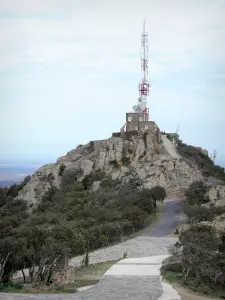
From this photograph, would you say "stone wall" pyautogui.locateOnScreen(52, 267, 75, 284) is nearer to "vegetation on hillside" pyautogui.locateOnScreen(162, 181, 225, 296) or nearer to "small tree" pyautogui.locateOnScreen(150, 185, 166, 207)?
"vegetation on hillside" pyautogui.locateOnScreen(162, 181, 225, 296)

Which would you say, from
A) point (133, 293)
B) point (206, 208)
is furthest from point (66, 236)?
point (206, 208)

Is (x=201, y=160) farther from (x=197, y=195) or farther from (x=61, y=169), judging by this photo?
(x=197, y=195)

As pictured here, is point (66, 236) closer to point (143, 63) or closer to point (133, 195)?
point (133, 195)

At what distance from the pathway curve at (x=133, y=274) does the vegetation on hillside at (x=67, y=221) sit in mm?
1817

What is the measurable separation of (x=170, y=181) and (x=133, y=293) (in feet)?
148

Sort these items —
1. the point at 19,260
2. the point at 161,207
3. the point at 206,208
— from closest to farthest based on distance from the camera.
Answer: the point at 19,260, the point at 206,208, the point at 161,207

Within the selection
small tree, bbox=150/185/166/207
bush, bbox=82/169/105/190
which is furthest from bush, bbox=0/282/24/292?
bush, bbox=82/169/105/190

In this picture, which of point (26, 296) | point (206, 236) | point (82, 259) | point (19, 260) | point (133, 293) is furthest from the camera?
point (82, 259)

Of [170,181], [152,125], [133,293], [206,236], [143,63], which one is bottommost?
[133,293]

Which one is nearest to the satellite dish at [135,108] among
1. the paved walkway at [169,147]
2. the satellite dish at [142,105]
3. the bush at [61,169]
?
the satellite dish at [142,105]

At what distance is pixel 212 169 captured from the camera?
263 ft

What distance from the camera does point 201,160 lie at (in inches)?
3199

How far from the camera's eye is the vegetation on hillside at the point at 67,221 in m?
28.5

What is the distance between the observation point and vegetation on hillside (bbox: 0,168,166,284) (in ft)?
93.5
